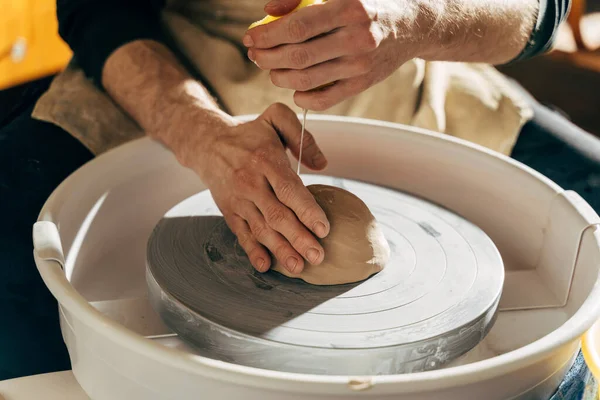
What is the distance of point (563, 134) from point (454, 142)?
0.25m

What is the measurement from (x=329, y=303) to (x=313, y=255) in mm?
64

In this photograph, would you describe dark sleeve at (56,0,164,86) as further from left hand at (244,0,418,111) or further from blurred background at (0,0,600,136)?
left hand at (244,0,418,111)

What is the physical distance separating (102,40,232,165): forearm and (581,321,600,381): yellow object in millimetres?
607

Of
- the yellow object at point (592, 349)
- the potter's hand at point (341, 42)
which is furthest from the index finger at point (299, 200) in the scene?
the yellow object at point (592, 349)

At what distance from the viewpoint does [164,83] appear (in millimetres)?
1239

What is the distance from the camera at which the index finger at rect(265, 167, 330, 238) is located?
87 cm

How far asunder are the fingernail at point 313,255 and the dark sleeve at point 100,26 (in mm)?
667

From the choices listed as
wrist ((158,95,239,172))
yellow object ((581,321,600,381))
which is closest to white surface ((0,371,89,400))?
wrist ((158,95,239,172))

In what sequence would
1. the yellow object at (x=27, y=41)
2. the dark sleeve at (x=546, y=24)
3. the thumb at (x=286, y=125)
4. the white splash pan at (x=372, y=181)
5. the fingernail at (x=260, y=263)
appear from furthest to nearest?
the yellow object at (x=27, y=41) < the dark sleeve at (x=546, y=24) < the thumb at (x=286, y=125) < the fingernail at (x=260, y=263) < the white splash pan at (x=372, y=181)

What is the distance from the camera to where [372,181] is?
1.34 meters

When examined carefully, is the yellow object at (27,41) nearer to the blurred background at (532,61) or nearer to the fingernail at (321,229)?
the blurred background at (532,61)

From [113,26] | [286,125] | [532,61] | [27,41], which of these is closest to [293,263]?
[286,125]

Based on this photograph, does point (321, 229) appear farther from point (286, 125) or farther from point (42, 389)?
point (42, 389)

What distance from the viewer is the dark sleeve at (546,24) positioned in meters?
1.26
